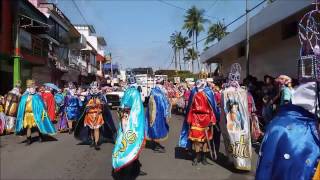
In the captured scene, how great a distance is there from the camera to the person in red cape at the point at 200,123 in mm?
9711

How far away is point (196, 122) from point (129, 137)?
1955 mm

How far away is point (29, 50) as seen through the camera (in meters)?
29.3

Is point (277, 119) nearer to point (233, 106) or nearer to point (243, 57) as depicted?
point (233, 106)

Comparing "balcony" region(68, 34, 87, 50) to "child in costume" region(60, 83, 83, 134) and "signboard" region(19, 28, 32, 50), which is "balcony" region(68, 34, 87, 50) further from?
"child in costume" region(60, 83, 83, 134)

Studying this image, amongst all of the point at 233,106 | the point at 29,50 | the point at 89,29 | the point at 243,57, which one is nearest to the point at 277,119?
the point at 233,106

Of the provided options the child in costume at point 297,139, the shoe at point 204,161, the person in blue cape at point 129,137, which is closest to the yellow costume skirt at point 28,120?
the person in blue cape at point 129,137

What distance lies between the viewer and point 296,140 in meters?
3.42

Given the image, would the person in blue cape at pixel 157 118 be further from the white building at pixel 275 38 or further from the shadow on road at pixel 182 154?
the white building at pixel 275 38

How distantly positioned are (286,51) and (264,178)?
15.0 meters

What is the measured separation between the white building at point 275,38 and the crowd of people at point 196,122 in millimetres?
2167

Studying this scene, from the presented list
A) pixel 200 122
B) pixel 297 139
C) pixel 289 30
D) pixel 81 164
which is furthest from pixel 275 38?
pixel 297 139

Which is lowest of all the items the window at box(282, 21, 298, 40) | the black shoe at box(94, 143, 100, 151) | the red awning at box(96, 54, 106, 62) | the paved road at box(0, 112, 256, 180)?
the paved road at box(0, 112, 256, 180)

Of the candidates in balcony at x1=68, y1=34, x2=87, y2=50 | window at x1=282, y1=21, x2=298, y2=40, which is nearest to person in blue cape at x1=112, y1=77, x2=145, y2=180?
window at x1=282, y1=21, x2=298, y2=40

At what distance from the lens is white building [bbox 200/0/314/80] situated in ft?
47.5
